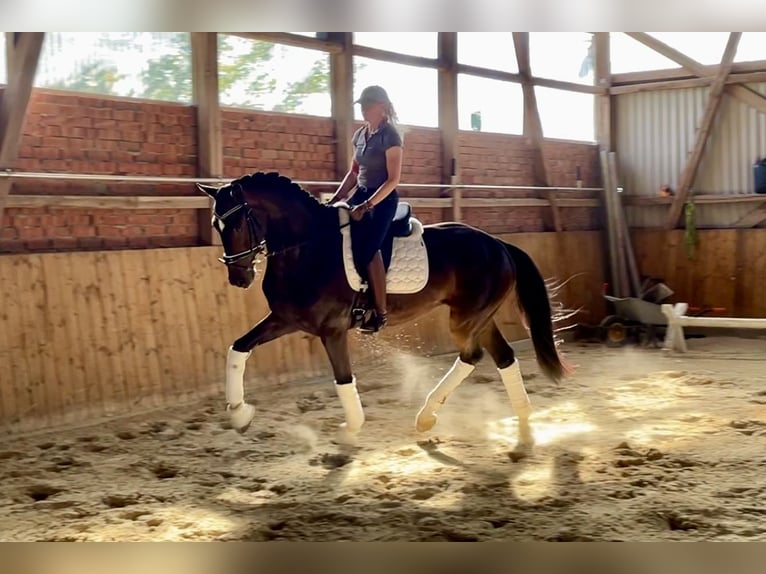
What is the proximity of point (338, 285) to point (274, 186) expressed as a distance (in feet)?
1.65

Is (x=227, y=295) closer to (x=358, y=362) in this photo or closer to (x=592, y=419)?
(x=358, y=362)

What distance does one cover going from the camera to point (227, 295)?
5.00 metres

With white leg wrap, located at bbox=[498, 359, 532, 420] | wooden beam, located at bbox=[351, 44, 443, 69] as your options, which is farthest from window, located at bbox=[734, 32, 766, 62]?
white leg wrap, located at bbox=[498, 359, 532, 420]

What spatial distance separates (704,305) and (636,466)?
4.57 metres

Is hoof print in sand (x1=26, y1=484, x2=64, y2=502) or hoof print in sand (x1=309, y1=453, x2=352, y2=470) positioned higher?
hoof print in sand (x1=309, y1=453, x2=352, y2=470)

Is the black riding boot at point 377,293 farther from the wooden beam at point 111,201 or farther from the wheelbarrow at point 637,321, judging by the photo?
the wheelbarrow at point 637,321

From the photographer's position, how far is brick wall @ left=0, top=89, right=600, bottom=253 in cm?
449

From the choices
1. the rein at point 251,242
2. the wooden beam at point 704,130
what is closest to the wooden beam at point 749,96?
the wooden beam at point 704,130

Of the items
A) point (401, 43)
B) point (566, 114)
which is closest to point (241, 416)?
point (401, 43)

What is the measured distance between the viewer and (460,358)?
4.00 metres

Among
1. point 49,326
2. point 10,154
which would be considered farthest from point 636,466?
point 10,154

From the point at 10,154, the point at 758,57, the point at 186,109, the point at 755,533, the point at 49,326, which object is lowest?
the point at 755,533

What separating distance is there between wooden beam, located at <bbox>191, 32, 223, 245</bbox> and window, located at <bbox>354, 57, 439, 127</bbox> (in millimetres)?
918

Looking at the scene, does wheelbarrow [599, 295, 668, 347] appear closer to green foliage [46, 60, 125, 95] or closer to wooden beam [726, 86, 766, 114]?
wooden beam [726, 86, 766, 114]
